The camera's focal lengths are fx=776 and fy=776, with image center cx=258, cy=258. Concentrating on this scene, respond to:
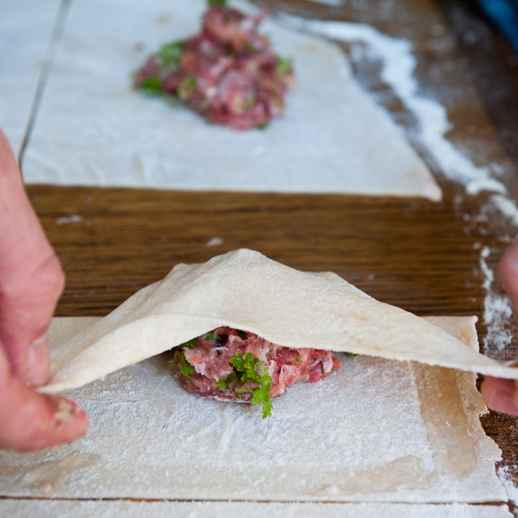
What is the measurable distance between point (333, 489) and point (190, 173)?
1.67m

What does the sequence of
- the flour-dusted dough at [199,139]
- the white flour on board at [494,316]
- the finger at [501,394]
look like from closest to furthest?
the finger at [501,394] → the white flour on board at [494,316] → the flour-dusted dough at [199,139]

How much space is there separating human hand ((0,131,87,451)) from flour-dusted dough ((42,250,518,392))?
0.13m

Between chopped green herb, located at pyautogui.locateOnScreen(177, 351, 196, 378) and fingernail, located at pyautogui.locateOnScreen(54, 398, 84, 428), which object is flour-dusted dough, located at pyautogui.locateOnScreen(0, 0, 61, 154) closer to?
chopped green herb, located at pyautogui.locateOnScreen(177, 351, 196, 378)

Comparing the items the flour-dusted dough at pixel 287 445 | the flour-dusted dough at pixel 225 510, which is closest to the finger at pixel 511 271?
the flour-dusted dough at pixel 287 445

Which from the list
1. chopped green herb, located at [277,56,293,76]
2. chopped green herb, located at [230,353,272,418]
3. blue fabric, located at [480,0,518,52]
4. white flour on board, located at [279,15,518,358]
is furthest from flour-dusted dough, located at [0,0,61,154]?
blue fabric, located at [480,0,518,52]

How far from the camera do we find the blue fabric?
4324 mm

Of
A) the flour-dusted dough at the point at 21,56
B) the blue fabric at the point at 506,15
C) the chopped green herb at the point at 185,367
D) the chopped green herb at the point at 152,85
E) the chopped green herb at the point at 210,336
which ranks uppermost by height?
the chopped green herb at the point at 210,336

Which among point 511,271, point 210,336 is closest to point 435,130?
point 511,271

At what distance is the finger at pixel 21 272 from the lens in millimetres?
1462

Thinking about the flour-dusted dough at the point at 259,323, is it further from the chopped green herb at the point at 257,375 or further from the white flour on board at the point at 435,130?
the white flour on board at the point at 435,130

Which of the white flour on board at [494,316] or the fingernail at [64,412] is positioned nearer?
the fingernail at [64,412]

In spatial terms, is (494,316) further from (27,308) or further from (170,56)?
(170,56)

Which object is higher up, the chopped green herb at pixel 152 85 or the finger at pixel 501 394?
the finger at pixel 501 394

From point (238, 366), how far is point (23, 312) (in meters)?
0.59
